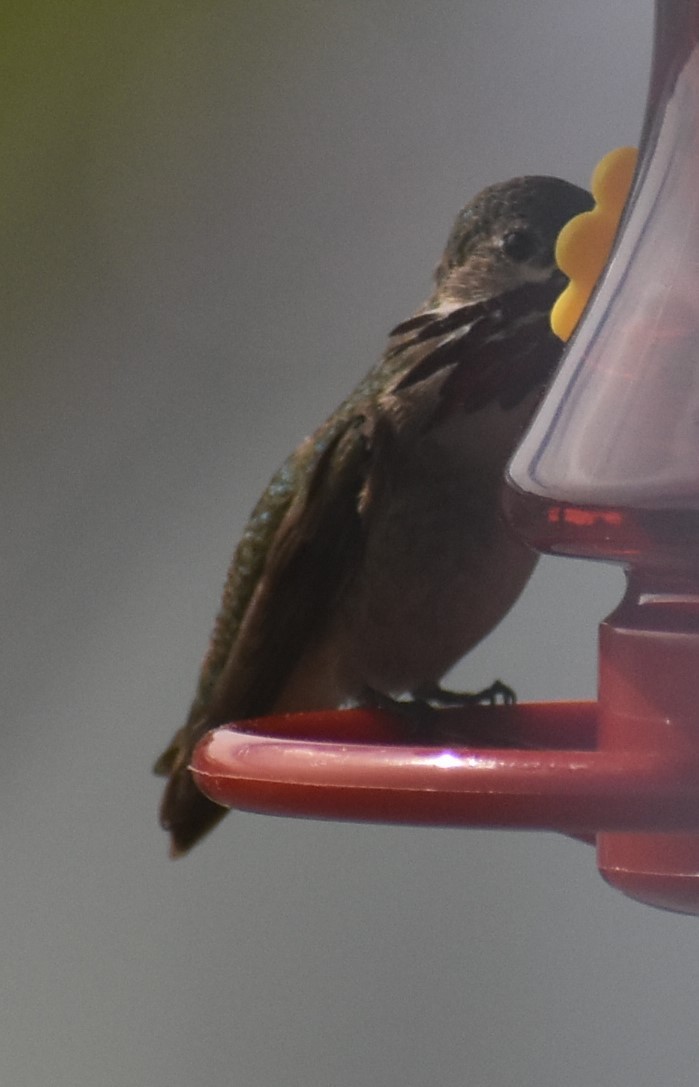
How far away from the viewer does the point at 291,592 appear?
0.89 meters

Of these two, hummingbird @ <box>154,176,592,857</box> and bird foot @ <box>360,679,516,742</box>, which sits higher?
hummingbird @ <box>154,176,592,857</box>

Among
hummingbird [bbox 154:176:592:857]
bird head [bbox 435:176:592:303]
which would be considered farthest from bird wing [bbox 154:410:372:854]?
bird head [bbox 435:176:592:303]

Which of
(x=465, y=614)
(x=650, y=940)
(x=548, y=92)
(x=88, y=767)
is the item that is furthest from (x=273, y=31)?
(x=650, y=940)

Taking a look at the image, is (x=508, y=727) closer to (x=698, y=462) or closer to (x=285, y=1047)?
(x=698, y=462)

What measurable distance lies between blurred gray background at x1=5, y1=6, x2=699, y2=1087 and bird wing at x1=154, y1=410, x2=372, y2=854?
36.3 inches

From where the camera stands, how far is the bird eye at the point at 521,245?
1.00 metres

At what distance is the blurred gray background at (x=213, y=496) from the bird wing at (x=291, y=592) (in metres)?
0.92

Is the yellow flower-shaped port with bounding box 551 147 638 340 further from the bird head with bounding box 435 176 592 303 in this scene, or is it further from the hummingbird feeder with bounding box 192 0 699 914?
the bird head with bounding box 435 176 592 303

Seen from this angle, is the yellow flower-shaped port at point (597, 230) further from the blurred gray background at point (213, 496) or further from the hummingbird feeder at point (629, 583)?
the blurred gray background at point (213, 496)

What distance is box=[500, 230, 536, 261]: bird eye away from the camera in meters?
1.00

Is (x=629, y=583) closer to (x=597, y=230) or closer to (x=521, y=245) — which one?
(x=597, y=230)

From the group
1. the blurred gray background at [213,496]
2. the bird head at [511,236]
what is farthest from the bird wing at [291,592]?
the blurred gray background at [213,496]

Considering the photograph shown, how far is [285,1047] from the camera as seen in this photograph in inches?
77.0

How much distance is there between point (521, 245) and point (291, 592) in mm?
338
